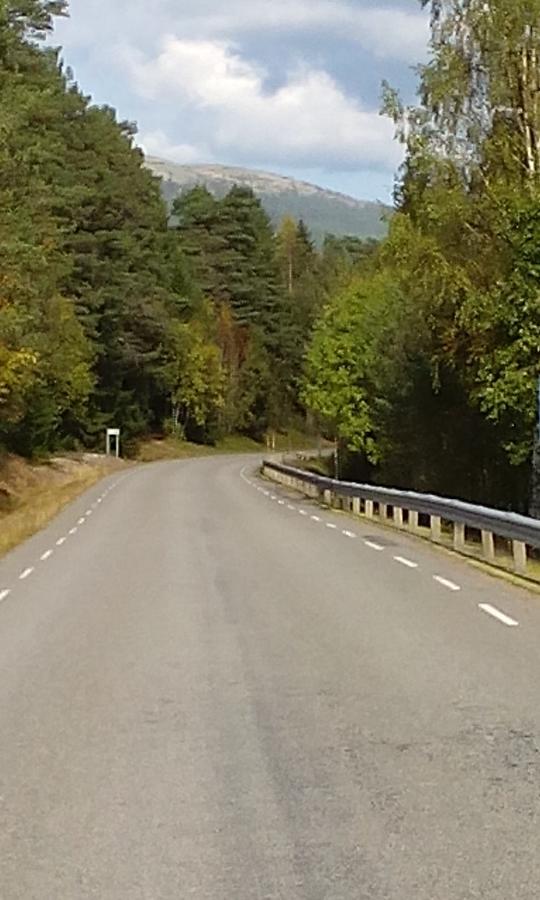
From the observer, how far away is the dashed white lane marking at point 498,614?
1420 cm

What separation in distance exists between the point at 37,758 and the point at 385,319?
158ft

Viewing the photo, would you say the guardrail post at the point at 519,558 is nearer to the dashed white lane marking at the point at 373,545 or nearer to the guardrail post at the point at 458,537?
the guardrail post at the point at 458,537

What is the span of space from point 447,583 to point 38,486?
146ft

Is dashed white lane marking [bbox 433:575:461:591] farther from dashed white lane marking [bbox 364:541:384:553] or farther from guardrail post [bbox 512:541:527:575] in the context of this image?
dashed white lane marking [bbox 364:541:384:553]

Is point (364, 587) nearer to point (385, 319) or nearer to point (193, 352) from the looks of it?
point (385, 319)

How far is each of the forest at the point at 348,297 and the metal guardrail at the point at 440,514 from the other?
9.17 ft

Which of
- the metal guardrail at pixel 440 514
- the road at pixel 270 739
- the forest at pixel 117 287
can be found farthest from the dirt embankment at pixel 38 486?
the road at pixel 270 739

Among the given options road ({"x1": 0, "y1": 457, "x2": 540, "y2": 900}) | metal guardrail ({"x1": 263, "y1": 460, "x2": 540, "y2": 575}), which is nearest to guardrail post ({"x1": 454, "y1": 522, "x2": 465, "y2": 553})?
metal guardrail ({"x1": 263, "y1": 460, "x2": 540, "y2": 575})

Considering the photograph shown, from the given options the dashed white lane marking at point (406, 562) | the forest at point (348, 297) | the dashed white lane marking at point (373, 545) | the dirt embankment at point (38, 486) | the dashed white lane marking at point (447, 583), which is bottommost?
the dirt embankment at point (38, 486)

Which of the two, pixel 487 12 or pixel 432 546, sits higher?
pixel 487 12

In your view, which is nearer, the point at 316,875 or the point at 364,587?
the point at 316,875

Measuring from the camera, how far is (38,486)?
61250mm

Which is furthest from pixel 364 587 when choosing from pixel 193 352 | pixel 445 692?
pixel 193 352

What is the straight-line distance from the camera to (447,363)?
36281 mm
